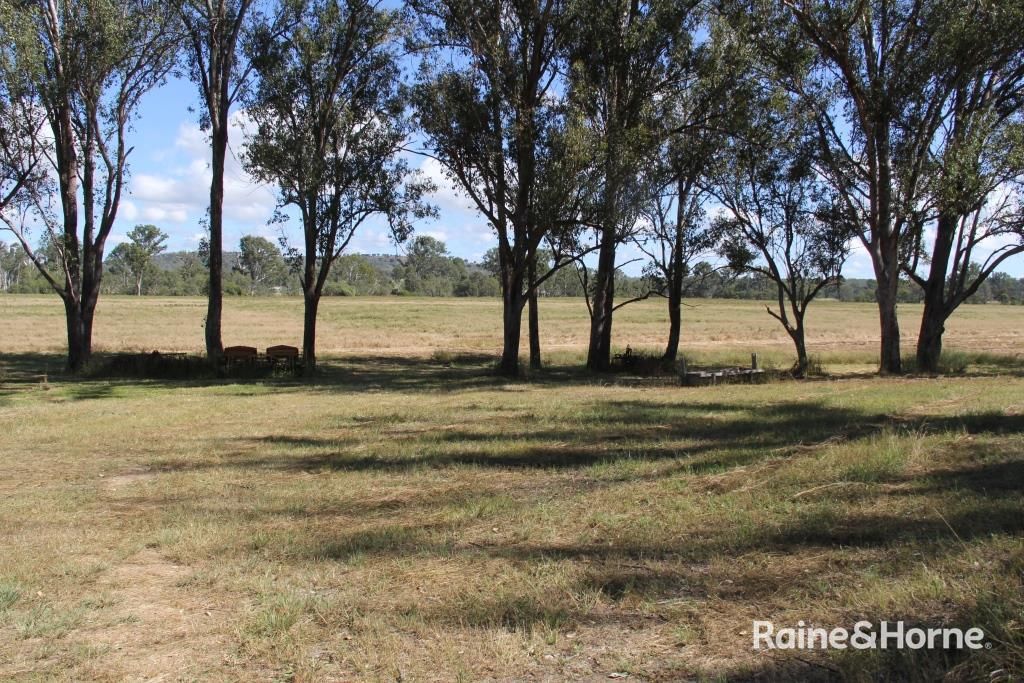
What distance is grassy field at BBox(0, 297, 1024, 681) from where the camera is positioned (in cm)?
396

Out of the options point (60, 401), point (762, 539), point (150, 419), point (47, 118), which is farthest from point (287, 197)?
point (762, 539)

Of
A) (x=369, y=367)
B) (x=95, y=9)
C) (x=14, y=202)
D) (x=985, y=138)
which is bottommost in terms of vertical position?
(x=369, y=367)

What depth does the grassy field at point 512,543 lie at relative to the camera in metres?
3.96

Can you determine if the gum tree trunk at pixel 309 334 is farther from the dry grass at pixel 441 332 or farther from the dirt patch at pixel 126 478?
the dirt patch at pixel 126 478

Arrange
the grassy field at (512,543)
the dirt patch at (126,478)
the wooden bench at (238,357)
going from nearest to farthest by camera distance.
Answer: the grassy field at (512,543)
the dirt patch at (126,478)
the wooden bench at (238,357)

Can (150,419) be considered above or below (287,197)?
below

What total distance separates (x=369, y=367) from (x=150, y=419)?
662 inches

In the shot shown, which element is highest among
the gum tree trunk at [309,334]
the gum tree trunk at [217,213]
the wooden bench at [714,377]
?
the gum tree trunk at [217,213]

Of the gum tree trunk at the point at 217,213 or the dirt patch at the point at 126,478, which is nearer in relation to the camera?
the dirt patch at the point at 126,478

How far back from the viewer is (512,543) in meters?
5.90

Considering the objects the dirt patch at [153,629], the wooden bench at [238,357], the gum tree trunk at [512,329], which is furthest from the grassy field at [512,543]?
the gum tree trunk at [512,329]

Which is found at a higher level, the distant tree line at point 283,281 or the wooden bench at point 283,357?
the distant tree line at point 283,281

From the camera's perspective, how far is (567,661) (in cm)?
384

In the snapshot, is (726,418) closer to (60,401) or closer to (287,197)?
(60,401)
